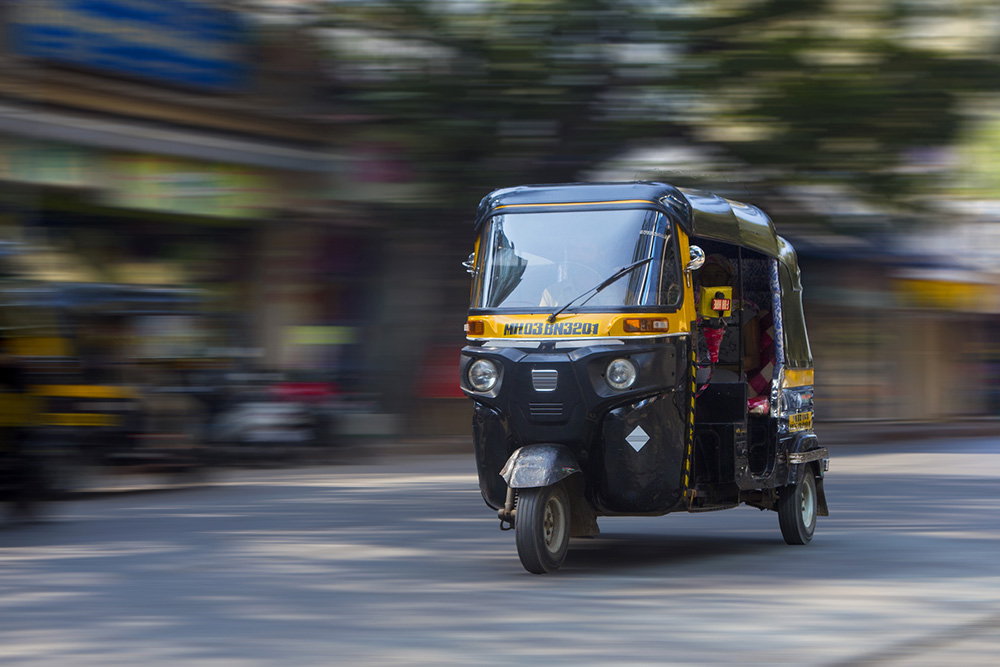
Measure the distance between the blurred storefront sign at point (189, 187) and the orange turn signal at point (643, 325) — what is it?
38.6ft

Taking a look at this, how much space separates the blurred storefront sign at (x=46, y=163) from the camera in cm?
1711

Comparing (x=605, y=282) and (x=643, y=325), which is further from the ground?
(x=605, y=282)

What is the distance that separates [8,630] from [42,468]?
409cm

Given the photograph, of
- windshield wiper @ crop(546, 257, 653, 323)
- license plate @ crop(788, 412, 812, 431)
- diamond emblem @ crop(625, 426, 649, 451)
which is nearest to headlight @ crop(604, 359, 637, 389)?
diamond emblem @ crop(625, 426, 649, 451)

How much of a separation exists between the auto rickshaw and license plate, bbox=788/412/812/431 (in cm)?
88

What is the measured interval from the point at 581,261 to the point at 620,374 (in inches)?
29.8

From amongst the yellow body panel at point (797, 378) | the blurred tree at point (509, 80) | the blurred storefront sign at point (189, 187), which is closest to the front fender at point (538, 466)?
the yellow body panel at point (797, 378)

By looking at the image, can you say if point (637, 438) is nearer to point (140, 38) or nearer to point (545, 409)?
point (545, 409)

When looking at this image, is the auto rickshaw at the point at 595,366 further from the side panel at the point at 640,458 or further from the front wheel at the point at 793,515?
the front wheel at the point at 793,515

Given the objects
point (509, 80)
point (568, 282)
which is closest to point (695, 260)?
point (568, 282)

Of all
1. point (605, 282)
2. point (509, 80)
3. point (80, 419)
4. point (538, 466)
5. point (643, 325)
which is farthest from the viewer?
point (509, 80)

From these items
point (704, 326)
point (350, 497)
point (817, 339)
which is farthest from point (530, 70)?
point (817, 339)

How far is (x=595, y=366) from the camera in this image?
26.9 feet

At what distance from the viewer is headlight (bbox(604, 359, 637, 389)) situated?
820 cm
